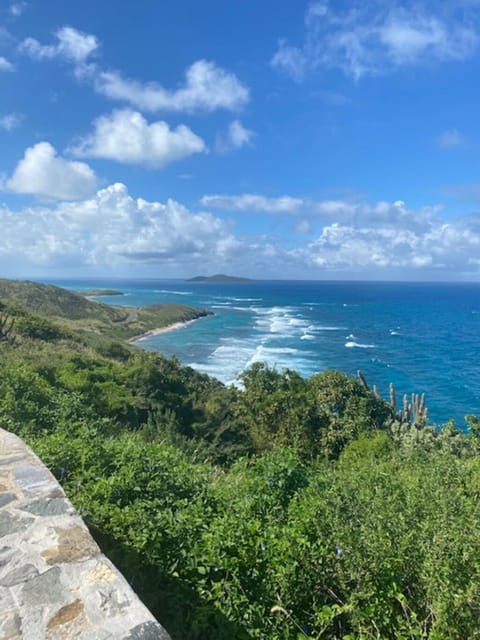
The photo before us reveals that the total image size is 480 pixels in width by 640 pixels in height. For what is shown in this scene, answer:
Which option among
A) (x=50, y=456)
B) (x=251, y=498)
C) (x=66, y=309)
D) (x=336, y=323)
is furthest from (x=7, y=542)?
(x=336, y=323)

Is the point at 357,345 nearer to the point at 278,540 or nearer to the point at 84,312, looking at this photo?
the point at 84,312

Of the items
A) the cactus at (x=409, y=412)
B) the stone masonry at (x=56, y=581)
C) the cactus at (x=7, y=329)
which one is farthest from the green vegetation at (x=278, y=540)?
the cactus at (x=7, y=329)

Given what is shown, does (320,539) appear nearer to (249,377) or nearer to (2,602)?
(2,602)

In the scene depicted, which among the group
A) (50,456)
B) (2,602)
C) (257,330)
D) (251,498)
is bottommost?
(257,330)

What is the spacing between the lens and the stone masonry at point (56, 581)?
1.82 m

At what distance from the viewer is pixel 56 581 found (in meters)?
2.13

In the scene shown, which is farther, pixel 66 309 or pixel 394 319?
pixel 394 319

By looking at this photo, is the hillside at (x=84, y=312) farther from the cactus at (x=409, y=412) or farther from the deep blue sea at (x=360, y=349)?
the cactus at (x=409, y=412)

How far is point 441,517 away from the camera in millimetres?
3467

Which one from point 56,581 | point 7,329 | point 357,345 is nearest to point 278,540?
point 56,581

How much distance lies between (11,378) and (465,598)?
27.0 feet

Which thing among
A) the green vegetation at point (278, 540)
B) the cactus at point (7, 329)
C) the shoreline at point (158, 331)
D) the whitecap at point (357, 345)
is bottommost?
the shoreline at point (158, 331)

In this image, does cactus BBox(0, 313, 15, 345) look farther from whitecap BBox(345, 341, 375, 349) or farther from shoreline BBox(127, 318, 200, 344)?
whitecap BBox(345, 341, 375, 349)

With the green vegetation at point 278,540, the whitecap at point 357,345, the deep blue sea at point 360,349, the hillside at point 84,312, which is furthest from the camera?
the hillside at point 84,312
